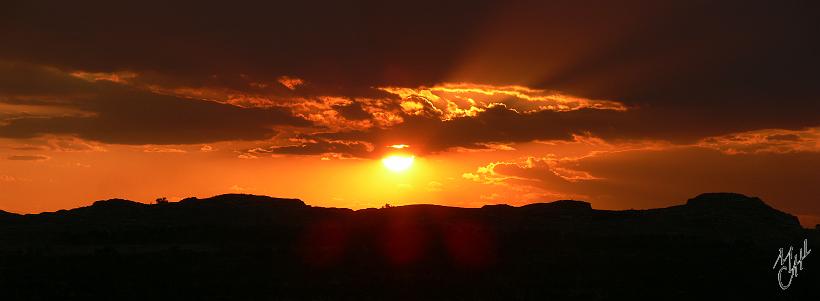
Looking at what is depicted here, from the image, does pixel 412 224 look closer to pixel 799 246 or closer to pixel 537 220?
pixel 537 220

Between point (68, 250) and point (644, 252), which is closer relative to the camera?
point (68, 250)

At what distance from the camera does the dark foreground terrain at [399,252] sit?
5909cm

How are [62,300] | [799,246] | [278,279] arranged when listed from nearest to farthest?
1. [62,300]
2. [278,279]
3. [799,246]

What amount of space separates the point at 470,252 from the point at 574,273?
39.9ft

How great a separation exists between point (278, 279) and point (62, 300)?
1560cm

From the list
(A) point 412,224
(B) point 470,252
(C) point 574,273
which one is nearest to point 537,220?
(A) point 412,224

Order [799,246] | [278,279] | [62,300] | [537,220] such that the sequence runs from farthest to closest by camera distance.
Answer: [537,220], [799,246], [278,279], [62,300]

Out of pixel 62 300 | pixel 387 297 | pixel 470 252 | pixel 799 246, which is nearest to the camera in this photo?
pixel 62 300

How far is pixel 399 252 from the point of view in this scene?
7581cm

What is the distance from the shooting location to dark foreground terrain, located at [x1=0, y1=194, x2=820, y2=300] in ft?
194

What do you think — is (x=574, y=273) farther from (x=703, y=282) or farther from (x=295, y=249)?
(x=295, y=249)

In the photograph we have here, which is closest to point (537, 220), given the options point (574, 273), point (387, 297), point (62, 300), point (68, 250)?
point (574, 273)

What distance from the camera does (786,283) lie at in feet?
219

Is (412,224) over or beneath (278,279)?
over
